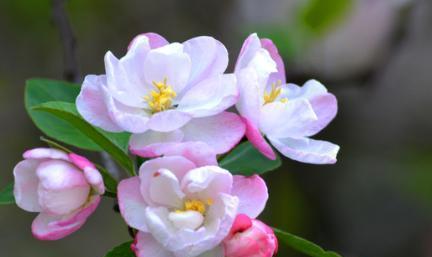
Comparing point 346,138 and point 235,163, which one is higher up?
point 235,163

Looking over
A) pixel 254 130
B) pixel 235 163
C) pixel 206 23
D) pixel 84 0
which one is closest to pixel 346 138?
pixel 206 23

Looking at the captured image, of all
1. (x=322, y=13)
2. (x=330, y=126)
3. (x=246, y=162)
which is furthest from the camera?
(x=330, y=126)

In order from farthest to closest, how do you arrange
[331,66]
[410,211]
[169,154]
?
[410,211] → [331,66] → [169,154]

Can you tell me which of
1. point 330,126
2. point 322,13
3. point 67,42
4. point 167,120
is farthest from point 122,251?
point 330,126

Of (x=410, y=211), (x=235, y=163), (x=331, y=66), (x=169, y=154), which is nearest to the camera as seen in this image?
(x=169, y=154)

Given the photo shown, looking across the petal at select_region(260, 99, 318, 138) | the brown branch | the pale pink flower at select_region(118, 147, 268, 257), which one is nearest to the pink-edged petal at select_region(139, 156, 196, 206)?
the pale pink flower at select_region(118, 147, 268, 257)

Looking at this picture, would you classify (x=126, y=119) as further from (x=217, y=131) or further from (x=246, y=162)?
(x=246, y=162)

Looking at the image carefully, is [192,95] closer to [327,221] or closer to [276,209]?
[276,209]

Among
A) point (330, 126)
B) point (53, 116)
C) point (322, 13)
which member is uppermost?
point (53, 116)
